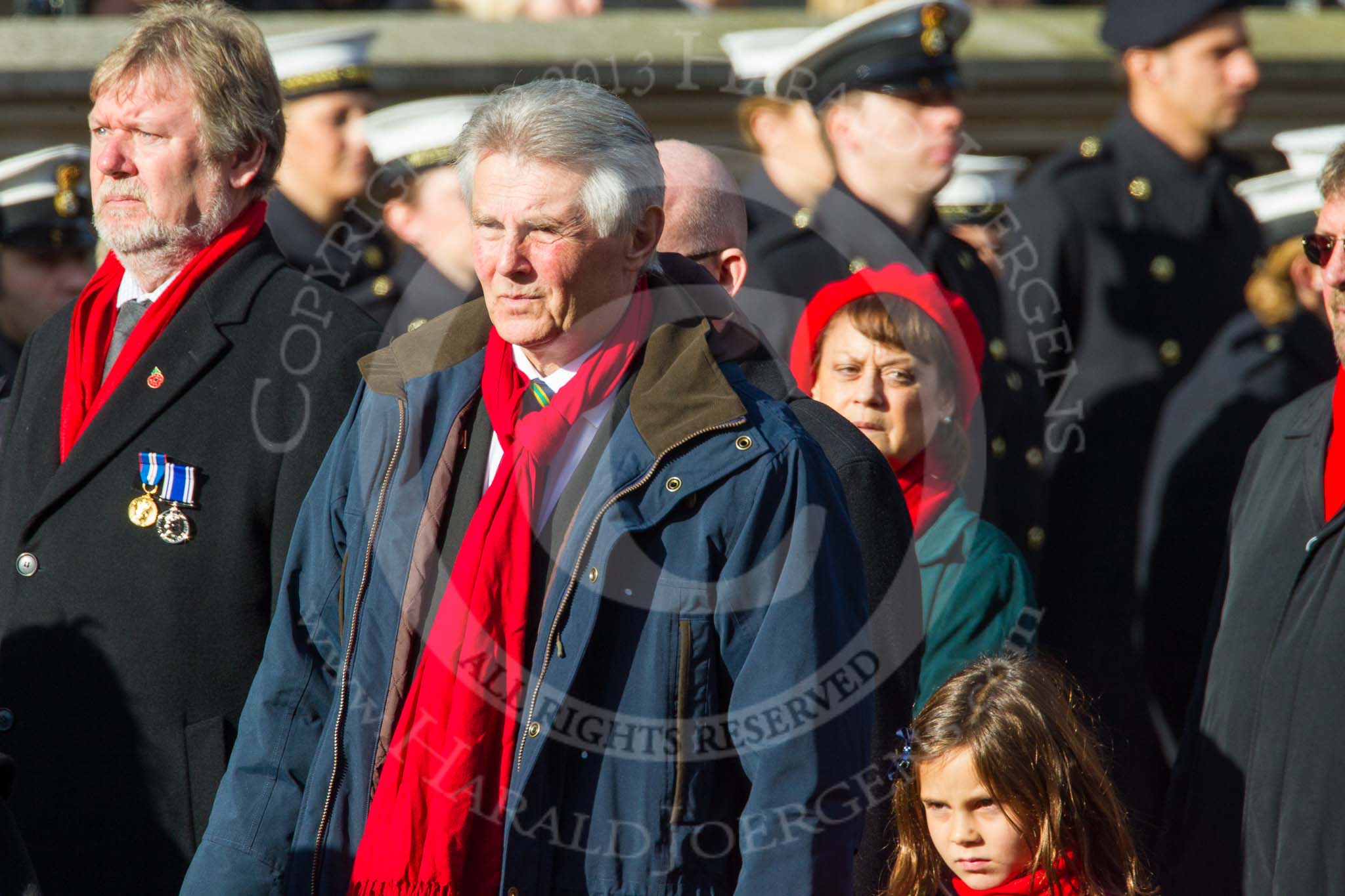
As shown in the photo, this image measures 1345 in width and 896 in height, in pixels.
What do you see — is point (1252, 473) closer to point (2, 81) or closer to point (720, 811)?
point (720, 811)

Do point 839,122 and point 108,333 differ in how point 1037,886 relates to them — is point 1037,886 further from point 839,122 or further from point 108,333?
point 839,122

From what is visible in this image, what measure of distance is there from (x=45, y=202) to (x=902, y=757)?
3.92 meters

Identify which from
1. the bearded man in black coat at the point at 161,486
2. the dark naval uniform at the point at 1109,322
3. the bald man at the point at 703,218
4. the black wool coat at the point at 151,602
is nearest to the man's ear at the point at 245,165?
the bearded man in black coat at the point at 161,486

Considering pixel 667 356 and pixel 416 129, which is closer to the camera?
pixel 667 356

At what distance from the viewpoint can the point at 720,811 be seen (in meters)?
2.92

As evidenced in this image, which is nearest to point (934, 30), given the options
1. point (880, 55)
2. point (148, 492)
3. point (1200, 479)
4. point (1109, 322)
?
point (880, 55)

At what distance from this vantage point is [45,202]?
20.4ft

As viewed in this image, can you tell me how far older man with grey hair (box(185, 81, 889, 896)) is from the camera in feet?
9.38

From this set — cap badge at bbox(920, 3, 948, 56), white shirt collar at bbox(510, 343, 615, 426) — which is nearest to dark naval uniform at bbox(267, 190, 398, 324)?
cap badge at bbox(920, 3, 948, 56)

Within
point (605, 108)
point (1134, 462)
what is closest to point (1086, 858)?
point (605, 108)

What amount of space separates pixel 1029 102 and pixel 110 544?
4.49 meters

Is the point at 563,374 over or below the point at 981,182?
below

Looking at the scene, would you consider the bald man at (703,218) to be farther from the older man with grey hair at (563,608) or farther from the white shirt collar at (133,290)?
the white shirt collar at (133,290)

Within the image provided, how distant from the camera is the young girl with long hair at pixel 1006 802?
3322 mm
